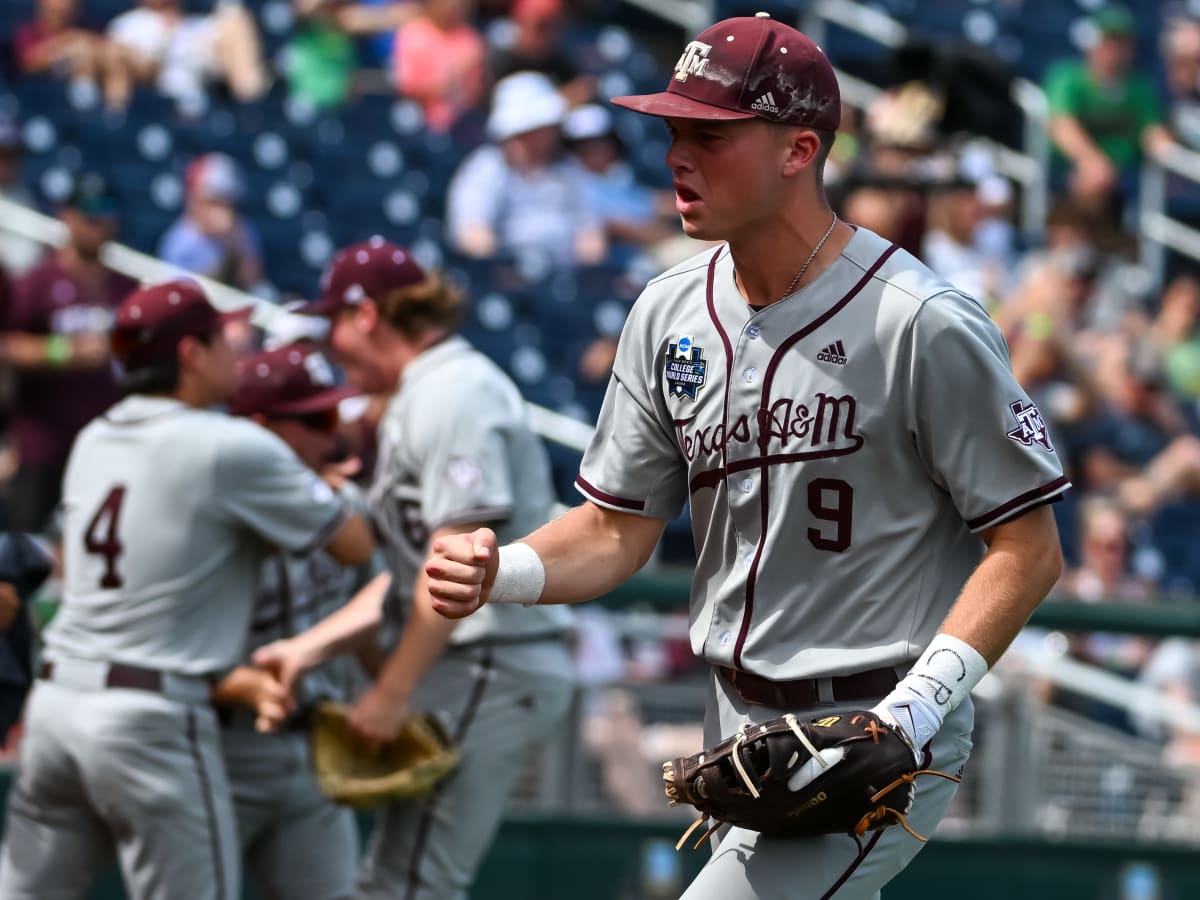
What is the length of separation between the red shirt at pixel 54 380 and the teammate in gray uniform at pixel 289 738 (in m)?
3.45

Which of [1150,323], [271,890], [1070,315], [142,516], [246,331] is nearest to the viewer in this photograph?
[142,516]

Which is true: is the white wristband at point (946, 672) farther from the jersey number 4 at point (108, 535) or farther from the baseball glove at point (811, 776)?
the jersey number 4 at point (108, 535)

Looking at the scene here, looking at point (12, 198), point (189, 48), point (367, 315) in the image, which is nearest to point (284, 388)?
point (367, 315)

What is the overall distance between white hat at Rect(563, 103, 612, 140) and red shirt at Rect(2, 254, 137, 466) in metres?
2.89

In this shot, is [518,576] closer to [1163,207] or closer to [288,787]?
[288,787]

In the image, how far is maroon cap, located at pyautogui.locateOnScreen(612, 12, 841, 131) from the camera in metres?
3.18

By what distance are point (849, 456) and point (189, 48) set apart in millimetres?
8410

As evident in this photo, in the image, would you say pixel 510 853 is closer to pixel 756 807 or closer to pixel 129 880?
pixel 129 880

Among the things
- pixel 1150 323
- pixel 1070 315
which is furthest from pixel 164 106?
pixel 1150 323

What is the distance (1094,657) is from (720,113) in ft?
14.0

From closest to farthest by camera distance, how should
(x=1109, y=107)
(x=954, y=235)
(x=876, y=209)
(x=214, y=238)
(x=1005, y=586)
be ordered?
(x=1005, y=586) → (x=876, y=209) → (x=214, y=238) → (x=954, y=235) → (x=1109, y=107)

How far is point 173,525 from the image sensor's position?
4.60 m

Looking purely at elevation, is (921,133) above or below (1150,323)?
above

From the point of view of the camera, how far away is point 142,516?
15.1 feet
